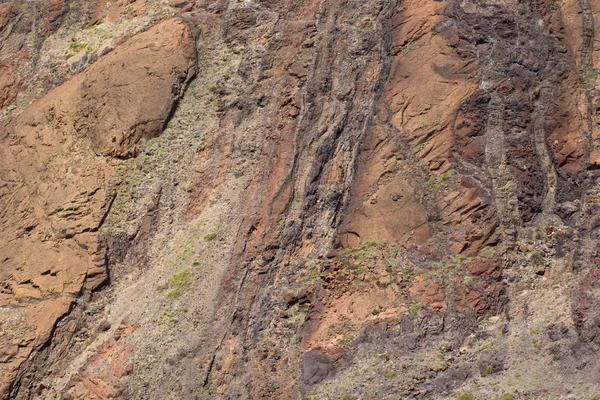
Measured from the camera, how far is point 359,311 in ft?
41.6

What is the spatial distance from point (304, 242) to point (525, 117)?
4.85 metres

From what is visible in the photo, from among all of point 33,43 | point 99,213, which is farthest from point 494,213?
point 33,43

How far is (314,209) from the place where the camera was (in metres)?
13.9

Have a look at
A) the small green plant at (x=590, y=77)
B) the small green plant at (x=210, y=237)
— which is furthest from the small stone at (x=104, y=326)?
the small green plant at (x=590, y=77)

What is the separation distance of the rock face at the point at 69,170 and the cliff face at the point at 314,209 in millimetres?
48

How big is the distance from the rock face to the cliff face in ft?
0.16

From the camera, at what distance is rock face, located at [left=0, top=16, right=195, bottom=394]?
46.9 ft

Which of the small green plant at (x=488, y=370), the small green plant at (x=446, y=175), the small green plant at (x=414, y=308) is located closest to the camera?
the small green plant at (x=488, y=370)

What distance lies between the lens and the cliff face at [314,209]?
12.2 meters

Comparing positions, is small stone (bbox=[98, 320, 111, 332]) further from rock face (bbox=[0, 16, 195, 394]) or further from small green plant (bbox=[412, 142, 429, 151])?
small green plant (bbox=[412, 142, 429, 151])

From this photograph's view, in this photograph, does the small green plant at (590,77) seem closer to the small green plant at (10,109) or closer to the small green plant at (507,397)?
the small green plant at (507,397)

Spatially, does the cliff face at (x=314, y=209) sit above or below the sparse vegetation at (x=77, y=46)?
below

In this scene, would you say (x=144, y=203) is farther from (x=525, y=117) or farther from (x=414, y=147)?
(x=525, y=117)

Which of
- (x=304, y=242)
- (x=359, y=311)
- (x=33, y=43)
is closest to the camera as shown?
(x=359, y=311)
